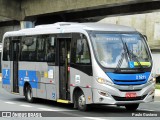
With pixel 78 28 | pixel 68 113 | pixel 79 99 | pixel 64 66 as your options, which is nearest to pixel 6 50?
pixel 64 66

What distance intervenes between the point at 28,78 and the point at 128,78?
18.7 ft

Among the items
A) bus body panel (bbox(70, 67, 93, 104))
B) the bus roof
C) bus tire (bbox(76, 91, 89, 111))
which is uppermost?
the bus roof

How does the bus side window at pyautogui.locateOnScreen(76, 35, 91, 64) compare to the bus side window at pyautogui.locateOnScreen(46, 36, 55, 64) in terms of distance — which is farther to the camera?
the bus side window at pyautogui.locateOnScreen(46, 36, 55, 64)

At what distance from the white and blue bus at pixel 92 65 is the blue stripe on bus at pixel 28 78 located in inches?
3.6

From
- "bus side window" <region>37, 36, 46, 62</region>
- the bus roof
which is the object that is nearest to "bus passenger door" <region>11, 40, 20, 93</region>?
the bus roof

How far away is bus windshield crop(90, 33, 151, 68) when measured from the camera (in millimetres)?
15234

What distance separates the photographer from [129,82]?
15.0m

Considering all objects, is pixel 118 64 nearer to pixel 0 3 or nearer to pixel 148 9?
pixel 148 9

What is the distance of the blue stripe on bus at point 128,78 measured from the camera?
48.9 feet

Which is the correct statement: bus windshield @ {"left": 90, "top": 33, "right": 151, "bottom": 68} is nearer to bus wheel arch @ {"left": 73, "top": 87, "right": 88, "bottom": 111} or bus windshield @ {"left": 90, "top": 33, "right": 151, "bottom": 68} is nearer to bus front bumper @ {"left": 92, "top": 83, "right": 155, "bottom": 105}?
bus front bumper @ {"left": 92, "top": 83, "right": 155, "bottom": 105}

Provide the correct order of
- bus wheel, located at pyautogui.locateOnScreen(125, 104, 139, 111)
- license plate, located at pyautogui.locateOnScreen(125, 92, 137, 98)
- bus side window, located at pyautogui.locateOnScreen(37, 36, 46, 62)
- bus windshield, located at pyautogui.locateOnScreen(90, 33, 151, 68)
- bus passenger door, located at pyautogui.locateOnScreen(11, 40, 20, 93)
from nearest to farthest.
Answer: license plate, located at pyautogui.locateOnScreen(125, 92, 137, 98) < bus windshield, located at pyautogui.locateOnScreen(90, 33, 151, 68) < bus wheel, located at pyautogui.locateOnScreen(125, 104, 139, 111) < bus side window, located at pyautogui.locateOnScreen(37, 36, 46, 62) < bus passenger door, located at pyautogui.locateOnScreen(11, 40, 20, 93)

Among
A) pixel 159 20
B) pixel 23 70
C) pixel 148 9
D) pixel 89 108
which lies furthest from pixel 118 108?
pixel 159 20

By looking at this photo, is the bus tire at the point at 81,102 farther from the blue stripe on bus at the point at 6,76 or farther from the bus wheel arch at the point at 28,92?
the blue stripe on bus at the point at 6,76

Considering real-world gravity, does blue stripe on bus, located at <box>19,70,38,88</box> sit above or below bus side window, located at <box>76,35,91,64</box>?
below
